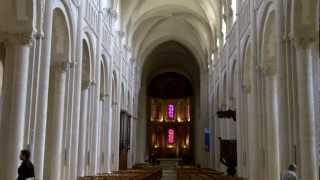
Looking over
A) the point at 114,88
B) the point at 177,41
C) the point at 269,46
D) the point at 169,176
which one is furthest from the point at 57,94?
the point at 177,41

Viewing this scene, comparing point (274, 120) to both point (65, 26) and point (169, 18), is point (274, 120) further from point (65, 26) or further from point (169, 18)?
point (169, 18)

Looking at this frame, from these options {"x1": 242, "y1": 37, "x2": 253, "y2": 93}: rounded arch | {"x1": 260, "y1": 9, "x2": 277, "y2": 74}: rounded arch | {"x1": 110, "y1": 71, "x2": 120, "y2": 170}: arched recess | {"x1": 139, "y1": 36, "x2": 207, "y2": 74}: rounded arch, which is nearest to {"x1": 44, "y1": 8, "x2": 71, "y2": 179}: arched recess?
{"x1": 260, "y1": 9, "x2": 277, "y2": 74}: rounded arch

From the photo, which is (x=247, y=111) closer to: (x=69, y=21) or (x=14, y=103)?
(x=69, y=21)

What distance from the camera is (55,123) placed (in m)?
16.5

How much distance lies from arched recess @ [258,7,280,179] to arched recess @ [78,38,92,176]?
24.8 feet

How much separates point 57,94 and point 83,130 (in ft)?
10.0

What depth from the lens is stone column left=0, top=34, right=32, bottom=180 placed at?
39.0ft

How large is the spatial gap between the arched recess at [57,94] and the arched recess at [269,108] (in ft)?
25.2

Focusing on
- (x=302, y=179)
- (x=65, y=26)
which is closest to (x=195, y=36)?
(x=65, y=26)

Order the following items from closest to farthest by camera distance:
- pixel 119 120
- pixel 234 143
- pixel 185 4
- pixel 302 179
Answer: pixel 302 179
pixel 234 143
pixel 119 120
pixel 185 4

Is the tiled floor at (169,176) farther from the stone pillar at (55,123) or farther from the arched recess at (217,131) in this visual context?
the stone pillar at (55,123)

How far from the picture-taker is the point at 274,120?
60.6ft

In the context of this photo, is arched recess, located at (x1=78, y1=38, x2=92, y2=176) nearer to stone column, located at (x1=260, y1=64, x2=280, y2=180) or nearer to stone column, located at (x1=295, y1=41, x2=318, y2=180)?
stone column, located at (x1=260, y1=64, x2=280, y2=180)

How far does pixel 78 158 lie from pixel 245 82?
28.0ft
